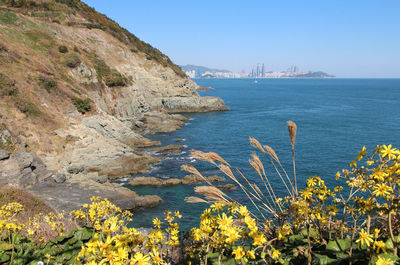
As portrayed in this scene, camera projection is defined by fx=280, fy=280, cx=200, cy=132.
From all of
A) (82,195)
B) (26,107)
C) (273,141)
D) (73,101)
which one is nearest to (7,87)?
(26,107)

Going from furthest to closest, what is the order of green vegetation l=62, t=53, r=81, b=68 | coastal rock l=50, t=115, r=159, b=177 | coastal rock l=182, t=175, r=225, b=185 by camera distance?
green vegetation l=62, t=53, r=81, b=68 < coastal rock l=182, t=175, r=225, b=185 < coastal rock l=50, t=115, r=159, b=177

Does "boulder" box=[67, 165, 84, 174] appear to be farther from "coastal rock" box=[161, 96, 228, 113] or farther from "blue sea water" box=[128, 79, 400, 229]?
"coastal rock" box=[161, 96, 228, 113]

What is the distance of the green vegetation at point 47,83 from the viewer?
3309 centimetres

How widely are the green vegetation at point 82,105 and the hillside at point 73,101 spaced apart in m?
0.13

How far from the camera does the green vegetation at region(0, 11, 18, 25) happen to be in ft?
141

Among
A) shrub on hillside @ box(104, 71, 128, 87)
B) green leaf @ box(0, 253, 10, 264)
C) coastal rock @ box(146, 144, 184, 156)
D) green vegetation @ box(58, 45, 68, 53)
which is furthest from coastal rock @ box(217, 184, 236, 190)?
→ green vegetation @ box(58, 45, 68, 53)

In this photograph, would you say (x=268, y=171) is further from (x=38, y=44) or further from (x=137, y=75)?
(x=137, y=75)

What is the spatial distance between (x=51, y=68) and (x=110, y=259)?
42.0 meters

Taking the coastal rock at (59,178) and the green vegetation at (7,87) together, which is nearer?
the coastal rock at (59,178)

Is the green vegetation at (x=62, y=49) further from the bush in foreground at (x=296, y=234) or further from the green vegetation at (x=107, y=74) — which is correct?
the bush in foreground at (x=296, y=234)

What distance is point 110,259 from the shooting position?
2.55 meters

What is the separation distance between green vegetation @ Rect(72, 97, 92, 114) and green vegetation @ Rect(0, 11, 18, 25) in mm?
20626

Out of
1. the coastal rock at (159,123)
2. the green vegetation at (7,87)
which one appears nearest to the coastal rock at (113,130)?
the green vegetation at (7,87)

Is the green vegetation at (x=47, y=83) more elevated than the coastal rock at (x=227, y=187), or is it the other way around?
the green vegetation at (x=47, y=83)
